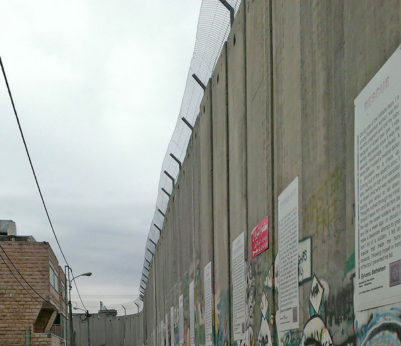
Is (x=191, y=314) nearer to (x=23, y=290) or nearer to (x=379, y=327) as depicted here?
(x=379, y=327)

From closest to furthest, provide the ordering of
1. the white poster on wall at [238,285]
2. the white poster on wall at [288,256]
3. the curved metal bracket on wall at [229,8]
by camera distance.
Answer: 1. the white poster on wall at [288,256]
2. the white poster on wall at [238,285]
3. the curved metal bracket on wall at [229,8]

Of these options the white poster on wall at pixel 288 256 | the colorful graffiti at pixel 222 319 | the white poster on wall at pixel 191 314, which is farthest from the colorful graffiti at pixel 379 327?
the white poster on wall at pixel 191 314

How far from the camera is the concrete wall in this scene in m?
4.76

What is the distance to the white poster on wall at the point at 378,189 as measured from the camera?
3896mm

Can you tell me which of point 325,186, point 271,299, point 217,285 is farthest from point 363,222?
point 217,285

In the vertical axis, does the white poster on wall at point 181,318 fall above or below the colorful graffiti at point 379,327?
below

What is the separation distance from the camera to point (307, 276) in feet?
19.2

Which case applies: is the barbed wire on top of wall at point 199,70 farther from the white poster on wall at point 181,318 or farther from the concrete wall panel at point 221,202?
the white poster on wall at point 181,318

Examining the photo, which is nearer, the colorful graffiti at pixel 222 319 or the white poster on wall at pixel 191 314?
the colorful graffiti at pixel 222 319

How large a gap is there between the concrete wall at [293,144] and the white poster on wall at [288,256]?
0.13m

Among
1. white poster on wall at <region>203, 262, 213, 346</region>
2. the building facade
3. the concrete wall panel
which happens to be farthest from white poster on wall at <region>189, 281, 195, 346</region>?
the building facade

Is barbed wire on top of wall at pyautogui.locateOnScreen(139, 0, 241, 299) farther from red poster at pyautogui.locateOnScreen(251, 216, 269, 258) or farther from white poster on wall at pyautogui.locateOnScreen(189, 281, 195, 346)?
red poster at pyautogui.locateOnScreen(251, 216, 269, 258)

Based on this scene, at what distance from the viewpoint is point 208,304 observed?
13.0 meters

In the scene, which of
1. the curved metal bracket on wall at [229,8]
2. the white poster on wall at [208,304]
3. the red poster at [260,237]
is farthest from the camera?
the white poster on wall at [208,304]
